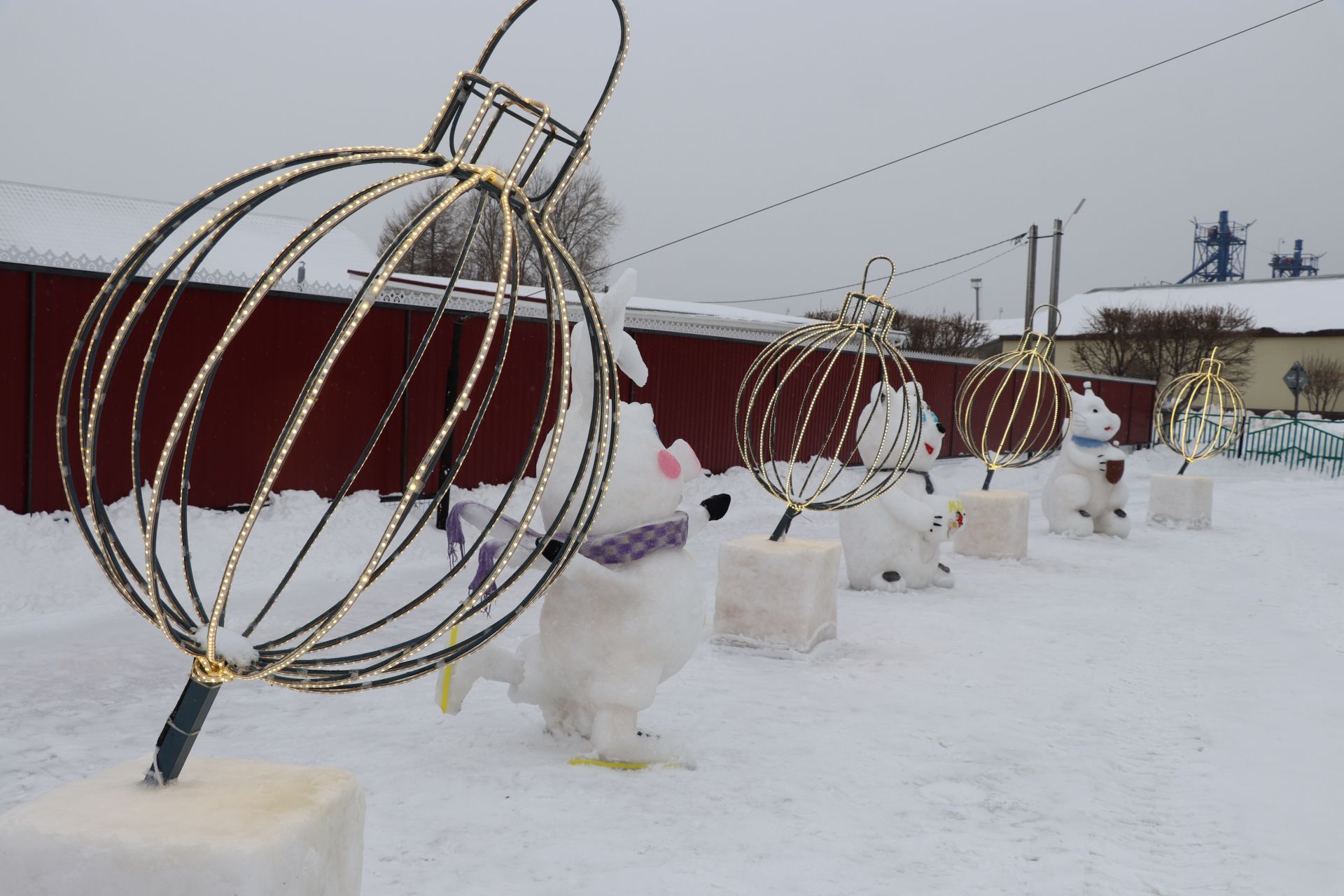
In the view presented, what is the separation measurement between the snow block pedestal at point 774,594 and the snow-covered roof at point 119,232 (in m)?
10.5

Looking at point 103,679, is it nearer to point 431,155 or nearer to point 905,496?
point 431,155

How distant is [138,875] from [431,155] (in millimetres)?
1617

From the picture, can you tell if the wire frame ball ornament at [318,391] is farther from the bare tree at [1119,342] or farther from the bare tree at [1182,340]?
the bare tree at [1119,342]

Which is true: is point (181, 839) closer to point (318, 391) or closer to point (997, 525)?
point (318, 391)

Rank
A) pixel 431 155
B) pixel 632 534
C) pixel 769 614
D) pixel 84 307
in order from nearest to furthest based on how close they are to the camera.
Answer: pixel 431 155 < pixel 632 534 < pixel 769 614 < pixel 84 307

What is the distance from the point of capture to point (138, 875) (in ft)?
6.66

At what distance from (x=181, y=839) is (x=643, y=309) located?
56.7 feet

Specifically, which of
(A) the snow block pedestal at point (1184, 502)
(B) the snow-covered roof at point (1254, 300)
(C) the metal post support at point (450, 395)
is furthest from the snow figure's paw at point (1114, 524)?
(B) the snow-covered roof at point (1254, 300)

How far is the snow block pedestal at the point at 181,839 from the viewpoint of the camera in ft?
6.64

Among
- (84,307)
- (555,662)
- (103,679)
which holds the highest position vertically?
(84,307)

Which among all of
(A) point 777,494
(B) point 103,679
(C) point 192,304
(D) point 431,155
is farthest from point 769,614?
(C) point 192,304

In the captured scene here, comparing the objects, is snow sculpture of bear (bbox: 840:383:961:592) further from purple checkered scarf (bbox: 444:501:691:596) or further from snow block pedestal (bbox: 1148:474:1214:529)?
snow block pedestal (bbox: 1148:474:1214:529)

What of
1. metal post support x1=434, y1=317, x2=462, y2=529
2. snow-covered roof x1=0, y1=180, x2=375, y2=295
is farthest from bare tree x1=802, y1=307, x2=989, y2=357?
metal post support x1=434, y1=317, x2=462, y2=529

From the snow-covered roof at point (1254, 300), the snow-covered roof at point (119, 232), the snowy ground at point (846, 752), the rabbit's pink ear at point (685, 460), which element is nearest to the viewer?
the snowy ground at point (846, 752)
